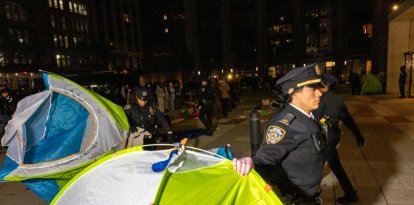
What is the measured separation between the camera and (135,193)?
2025 millimetres

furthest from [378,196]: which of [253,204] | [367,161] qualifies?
[253,204]

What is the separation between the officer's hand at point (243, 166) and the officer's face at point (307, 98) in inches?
28.3

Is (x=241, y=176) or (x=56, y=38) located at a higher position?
(x=56, y=38)

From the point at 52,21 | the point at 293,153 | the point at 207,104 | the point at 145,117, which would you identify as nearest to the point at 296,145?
the point at 293,153

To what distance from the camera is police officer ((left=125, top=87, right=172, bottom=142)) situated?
5262mm

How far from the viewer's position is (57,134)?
4363 millimetres

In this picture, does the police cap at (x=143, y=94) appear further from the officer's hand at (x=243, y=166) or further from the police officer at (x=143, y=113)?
the officer's hand at (x=243, y=166)

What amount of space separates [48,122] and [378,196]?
5.04 m

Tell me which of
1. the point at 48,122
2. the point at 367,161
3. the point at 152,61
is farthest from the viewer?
the point at 152,61

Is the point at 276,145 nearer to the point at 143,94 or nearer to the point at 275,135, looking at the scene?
the point at 275,135

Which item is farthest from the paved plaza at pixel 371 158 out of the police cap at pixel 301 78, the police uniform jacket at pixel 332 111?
the police cap at pixel 301 78

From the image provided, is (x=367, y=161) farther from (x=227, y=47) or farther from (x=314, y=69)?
(x=227, y=47)

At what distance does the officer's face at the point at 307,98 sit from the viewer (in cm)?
234

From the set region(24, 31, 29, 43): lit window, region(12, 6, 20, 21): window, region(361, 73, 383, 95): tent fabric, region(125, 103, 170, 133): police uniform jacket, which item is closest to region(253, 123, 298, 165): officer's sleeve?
region(125, 103, 170, 133): police uniform jacket
